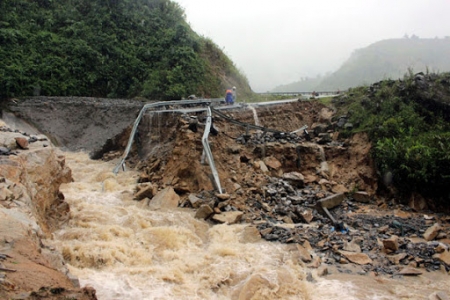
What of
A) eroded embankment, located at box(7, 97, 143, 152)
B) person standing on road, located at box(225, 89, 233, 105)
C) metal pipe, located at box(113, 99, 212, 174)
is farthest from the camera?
person standing on road, located at box(225, 89, 233, 105)

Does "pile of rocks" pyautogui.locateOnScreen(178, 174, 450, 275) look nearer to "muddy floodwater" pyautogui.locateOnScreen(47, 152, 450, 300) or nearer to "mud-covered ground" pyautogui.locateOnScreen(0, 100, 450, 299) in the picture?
"mud-covered ground" pyautogui.locateOnScreen(0, 100, 450, 299)

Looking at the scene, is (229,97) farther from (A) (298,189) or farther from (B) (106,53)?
(B) (106,53)

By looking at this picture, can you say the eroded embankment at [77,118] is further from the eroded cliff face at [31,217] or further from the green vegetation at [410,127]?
the green vegetation at [410,127]

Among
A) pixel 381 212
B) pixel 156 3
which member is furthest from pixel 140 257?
pixel 156 3

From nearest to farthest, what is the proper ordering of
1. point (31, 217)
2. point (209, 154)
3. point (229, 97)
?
point (31, 217), point (209, 154), point (229, 97)

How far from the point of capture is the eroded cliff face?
12.9 ft

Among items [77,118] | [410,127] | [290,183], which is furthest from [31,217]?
[410,127]

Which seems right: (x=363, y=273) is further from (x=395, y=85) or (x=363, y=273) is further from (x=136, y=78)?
(x=136, y=78)

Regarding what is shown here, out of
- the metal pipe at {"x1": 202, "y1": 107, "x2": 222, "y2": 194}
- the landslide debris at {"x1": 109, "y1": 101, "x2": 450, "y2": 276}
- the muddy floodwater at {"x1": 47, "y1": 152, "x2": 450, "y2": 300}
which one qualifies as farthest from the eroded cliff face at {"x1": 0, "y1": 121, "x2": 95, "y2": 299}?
the metal pipe at {"x1": 202, "y1": 107, "x2": 222, "y2": 194}

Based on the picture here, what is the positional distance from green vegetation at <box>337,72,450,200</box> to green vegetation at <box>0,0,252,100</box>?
1090 cm

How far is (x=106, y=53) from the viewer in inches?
903

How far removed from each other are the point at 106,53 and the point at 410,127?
61.9ft

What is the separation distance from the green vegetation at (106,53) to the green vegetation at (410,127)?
1090cm

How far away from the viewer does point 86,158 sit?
15055 millimetres
